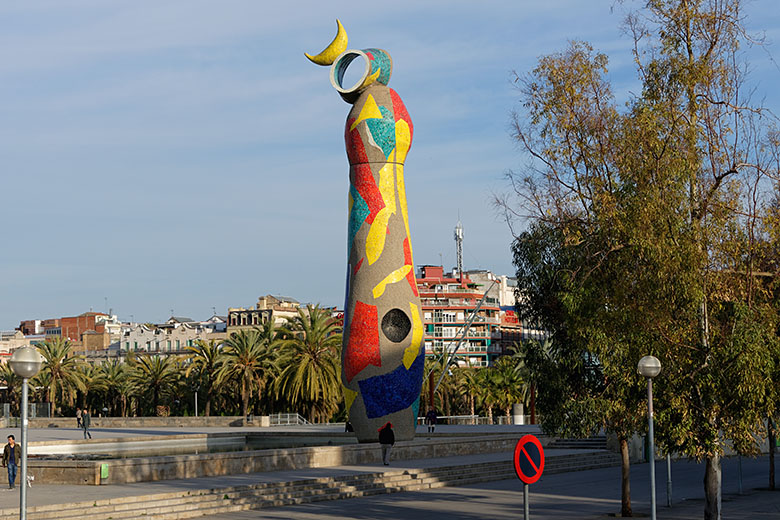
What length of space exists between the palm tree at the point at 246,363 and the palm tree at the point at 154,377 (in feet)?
33.6

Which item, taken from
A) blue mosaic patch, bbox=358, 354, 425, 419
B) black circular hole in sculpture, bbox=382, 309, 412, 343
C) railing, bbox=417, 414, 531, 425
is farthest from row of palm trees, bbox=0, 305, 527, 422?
black circular hole in sculpture, bbox=382, 309, 412, 343

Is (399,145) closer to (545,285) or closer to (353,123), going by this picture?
(353,123)

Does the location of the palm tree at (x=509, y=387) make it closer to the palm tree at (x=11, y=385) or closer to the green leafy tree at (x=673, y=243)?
the palm tree at (x=11, y=385)

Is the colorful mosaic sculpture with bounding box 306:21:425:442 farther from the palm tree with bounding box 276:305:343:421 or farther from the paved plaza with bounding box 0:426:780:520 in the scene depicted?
the palm tree with bounding box 276:305:343:421

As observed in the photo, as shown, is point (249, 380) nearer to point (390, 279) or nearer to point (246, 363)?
point (246, 363)

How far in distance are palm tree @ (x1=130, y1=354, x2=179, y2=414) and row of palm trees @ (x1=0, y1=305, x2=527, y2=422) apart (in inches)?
2.5

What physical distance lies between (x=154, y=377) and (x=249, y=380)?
12450 millimetres

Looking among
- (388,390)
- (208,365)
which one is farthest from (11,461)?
(208,365)

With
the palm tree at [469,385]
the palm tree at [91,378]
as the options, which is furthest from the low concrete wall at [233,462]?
the palm tree at [91,378]

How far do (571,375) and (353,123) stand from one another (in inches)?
587

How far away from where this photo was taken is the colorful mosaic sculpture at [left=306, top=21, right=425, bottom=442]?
3083 centimetres

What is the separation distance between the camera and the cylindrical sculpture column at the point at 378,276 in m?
30.8

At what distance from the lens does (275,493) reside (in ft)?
72.3

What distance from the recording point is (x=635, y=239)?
52.0 ft
